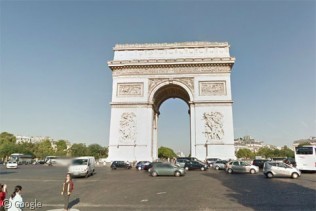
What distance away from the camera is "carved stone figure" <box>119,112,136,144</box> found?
32.3 meters

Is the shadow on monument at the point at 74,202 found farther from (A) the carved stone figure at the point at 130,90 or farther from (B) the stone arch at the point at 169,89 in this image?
(A) the carved stone figure at the point at 130,90

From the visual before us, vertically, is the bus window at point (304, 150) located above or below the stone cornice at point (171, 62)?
below

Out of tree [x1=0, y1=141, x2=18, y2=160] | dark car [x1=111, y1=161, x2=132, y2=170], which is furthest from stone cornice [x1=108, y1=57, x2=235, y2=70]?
tree [x1=0, y1=141, x2=18, y2=160]

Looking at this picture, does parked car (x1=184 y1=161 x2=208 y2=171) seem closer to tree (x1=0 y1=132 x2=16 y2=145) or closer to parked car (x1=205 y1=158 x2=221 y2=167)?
parked car (x1=205 y1=158 x2=221 y2=167)

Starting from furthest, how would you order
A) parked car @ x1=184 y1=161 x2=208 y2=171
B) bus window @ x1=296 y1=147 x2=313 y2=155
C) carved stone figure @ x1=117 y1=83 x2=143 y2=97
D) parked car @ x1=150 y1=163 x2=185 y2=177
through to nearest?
carved stone figure @ x1=117 y1=83 x2=143 y2=97
parked car @ x1=184 y1=161 x2=208 y2=171
bus window @ x1=296 y1=147 x2=313 y2=155
parked car @ x1=150 y1=163 x2=185 y2=177

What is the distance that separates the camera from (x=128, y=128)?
32750mm

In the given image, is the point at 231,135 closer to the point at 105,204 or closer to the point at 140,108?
the point at 140,108

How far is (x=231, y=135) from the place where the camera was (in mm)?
31094

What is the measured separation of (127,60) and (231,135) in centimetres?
1706

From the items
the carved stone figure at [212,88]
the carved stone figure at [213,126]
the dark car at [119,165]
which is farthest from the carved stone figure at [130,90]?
the dark car at [119,165]

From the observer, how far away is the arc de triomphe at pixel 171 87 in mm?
31625

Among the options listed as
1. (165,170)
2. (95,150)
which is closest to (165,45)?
(165,170)

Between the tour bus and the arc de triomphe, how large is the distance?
26.6 ft

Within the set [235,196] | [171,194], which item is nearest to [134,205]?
[171,194]
